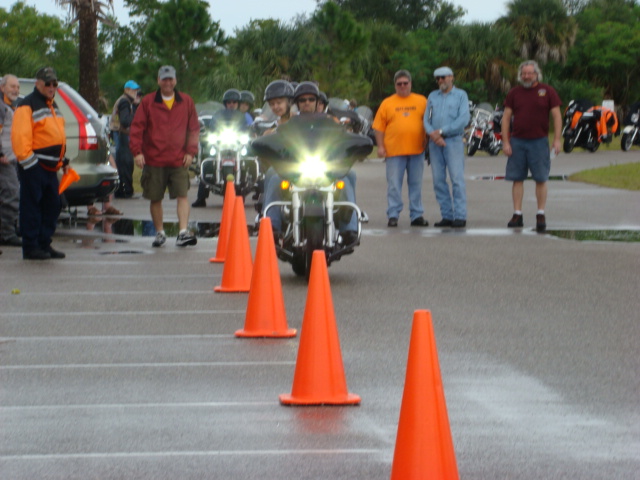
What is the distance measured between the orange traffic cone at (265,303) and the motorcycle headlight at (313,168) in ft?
9.28

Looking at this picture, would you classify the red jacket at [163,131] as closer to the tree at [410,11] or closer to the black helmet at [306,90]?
the black helmet at [306,90]

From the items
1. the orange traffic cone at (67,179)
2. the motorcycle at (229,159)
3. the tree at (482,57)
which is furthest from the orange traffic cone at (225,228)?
the tree at (482,57)

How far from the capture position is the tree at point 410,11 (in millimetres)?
101562

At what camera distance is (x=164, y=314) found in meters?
9.96

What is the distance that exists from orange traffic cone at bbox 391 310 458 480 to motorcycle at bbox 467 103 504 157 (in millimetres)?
37881

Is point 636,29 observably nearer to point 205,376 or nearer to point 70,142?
point 70,142

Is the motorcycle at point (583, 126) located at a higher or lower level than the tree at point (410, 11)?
lower

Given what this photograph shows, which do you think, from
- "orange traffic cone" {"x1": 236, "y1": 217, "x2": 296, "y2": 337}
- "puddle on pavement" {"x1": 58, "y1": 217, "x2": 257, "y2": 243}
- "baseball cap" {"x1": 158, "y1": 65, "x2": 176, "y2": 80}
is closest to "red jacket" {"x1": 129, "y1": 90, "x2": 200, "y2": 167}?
"baseball cap" {"x1": 158, "y1": 65, "x2": 176, "y2": 80}

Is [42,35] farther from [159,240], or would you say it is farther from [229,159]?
[159,240]

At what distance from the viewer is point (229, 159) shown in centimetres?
2109

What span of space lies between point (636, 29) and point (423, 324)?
76248 millimetres

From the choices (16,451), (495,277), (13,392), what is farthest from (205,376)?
(495,277)

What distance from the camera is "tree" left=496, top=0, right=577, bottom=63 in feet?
242

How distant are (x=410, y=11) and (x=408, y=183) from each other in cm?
8725
